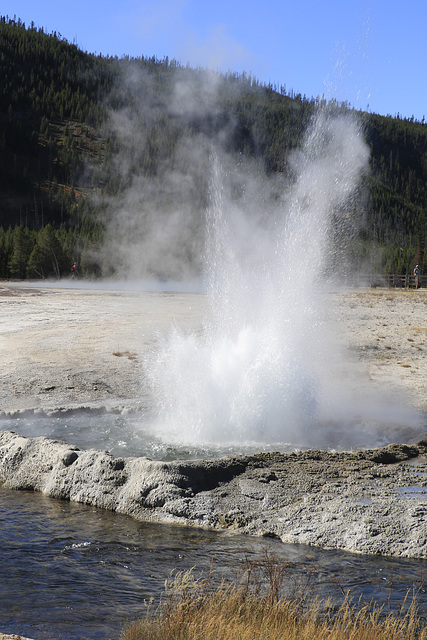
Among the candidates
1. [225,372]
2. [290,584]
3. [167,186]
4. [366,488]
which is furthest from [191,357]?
[167,186]

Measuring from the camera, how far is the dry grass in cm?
277

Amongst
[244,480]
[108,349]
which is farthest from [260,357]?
[108,349]

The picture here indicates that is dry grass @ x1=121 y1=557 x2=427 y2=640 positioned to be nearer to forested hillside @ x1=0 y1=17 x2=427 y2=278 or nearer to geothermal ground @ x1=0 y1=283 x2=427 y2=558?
geothermal ground @ x1=0 y1=283 x2=427 y2=558

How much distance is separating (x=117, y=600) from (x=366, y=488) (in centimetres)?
226

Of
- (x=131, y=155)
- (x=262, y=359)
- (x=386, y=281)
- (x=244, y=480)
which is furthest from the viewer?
(x=131, y=155)

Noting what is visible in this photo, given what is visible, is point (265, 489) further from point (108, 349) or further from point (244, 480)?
point (108, 349)

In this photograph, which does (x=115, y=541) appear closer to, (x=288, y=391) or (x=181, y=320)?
(x=288, y=391)

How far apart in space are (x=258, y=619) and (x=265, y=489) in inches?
77.0

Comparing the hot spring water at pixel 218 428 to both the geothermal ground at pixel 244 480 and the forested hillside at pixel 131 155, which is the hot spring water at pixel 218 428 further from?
the forested hillside at pixel 131 155

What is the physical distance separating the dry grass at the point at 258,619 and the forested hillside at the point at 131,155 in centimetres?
4217

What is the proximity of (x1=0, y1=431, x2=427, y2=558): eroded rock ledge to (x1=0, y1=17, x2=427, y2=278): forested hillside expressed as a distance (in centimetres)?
3980

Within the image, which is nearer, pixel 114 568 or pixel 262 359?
pixel 114 568

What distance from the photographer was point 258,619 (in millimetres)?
2955

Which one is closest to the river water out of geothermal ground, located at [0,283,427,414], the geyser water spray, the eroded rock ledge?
the eroded rock ledge
